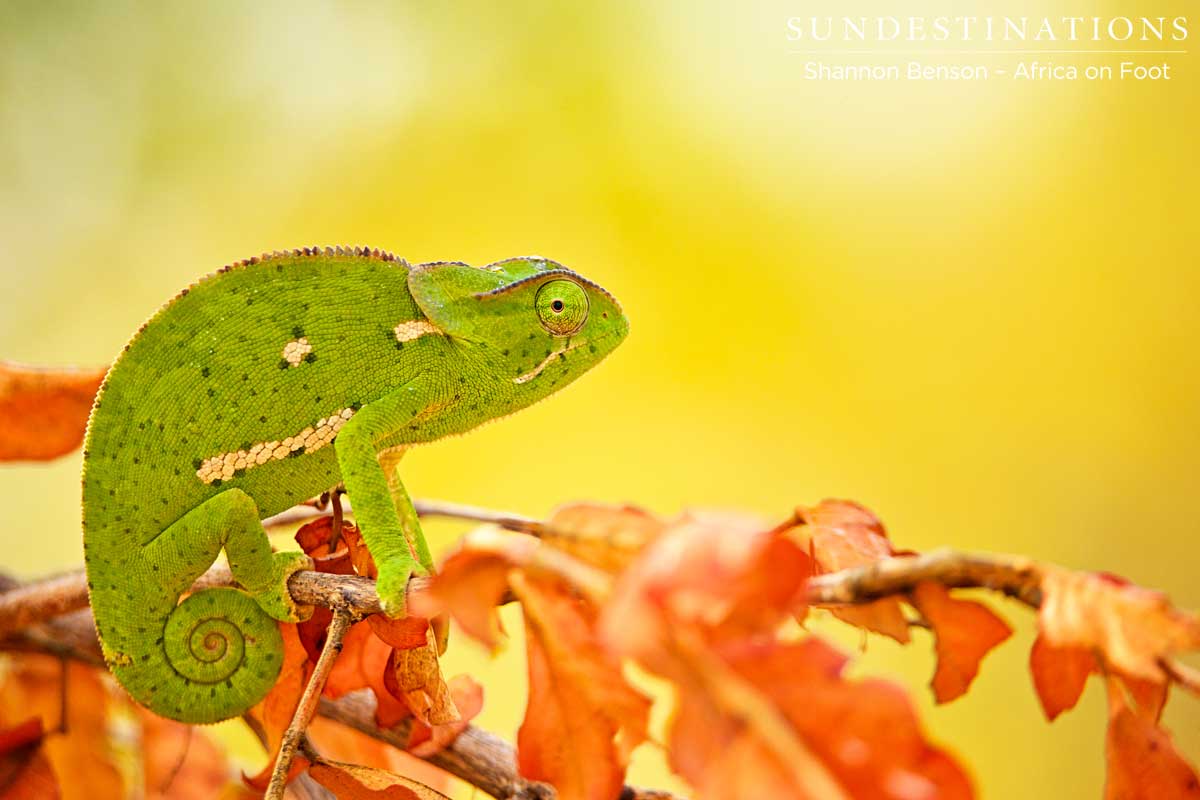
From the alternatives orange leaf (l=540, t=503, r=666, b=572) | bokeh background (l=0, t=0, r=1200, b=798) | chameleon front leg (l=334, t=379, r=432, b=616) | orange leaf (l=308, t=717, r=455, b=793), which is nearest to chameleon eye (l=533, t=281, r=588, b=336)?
chameleon front leg (l=334, t=379, r=432, b=616)

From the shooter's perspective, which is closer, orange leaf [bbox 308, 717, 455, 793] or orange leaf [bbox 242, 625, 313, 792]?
orange leaf [bbox 242, 625, 313, 792]

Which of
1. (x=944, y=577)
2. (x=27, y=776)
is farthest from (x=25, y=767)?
(x=944, y=577)

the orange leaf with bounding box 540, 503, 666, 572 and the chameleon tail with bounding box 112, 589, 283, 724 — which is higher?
the orange leaf with bounding box 540, 503, 666, 572

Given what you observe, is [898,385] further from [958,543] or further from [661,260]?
[661,260]

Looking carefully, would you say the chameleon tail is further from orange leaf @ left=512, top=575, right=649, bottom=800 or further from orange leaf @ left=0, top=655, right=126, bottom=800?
orange leaf @ left=512, top=575, right=649, bottom=800

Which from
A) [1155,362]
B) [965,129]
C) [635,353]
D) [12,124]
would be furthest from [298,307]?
[12,124]

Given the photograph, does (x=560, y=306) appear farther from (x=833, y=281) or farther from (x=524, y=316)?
(x=833, y=281)
